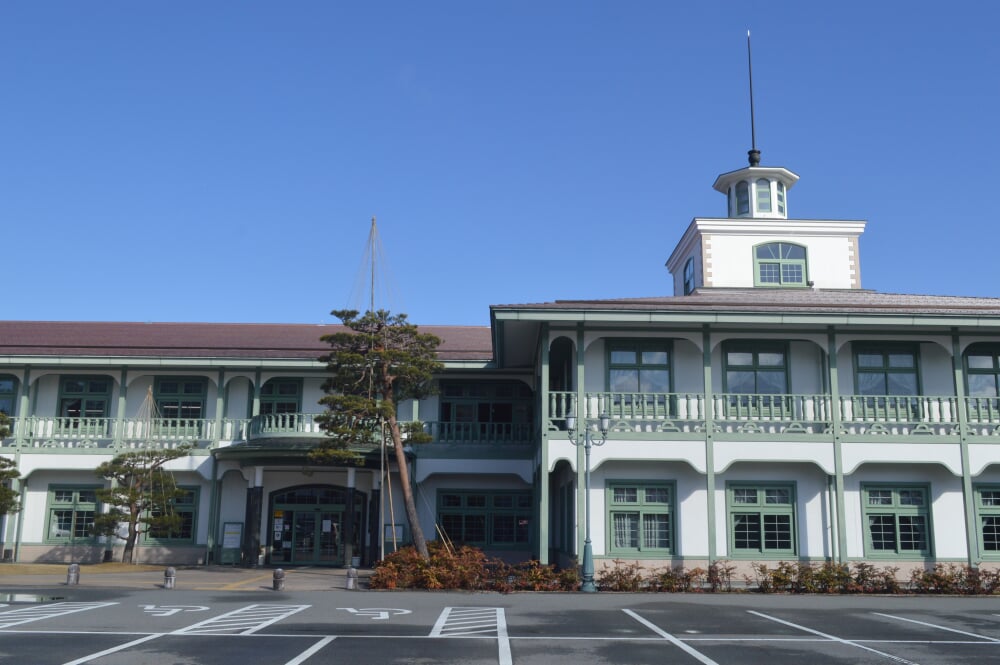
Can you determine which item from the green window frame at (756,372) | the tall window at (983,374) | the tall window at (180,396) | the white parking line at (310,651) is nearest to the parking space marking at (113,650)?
the white parking line at (310,651)

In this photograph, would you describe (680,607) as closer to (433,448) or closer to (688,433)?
(688,433)

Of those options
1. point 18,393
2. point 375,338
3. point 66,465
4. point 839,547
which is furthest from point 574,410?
point 18,393

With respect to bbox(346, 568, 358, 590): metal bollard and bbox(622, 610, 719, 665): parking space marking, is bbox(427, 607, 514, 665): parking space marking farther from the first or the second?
bbox(346, 568, 358, 590): metal bollard

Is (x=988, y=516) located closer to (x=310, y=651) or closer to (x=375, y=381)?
(x=375, y=381)

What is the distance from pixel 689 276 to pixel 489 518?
422 inches

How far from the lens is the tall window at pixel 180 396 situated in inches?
1129

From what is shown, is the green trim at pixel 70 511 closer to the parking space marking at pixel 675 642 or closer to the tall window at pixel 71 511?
the tall window at pixel 71 511

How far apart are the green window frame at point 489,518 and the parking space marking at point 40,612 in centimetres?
1297

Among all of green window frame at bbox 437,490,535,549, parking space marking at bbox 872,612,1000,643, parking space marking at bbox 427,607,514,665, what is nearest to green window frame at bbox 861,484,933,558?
parking space marking at bbox 872,612,1000,643

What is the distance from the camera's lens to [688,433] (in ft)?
70.3

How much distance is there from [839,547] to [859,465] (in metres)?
2.11

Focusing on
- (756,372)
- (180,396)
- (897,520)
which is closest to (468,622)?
(756,372)

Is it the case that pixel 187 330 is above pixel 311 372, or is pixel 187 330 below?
above

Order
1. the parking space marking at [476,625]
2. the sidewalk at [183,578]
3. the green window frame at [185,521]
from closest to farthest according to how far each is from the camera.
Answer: the parking space marking at [476,625]
the sidewalk at [183,578]
the green window frame at [185,521]
